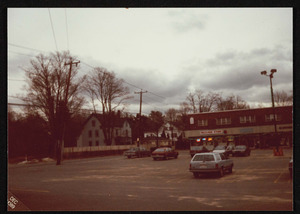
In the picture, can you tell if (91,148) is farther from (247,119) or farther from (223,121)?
(247,119)

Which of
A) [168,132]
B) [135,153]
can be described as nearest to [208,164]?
[135,153]

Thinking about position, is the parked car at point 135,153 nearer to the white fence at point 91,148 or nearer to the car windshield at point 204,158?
the white fence at point 91,148

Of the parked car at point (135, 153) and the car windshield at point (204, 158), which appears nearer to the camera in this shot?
the car windshield at point (204, 158)

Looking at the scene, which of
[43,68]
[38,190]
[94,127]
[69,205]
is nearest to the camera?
[69,205]

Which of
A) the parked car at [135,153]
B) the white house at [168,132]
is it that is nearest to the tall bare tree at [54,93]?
the parked car at [135,153]

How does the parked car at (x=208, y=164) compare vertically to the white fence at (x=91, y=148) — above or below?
above

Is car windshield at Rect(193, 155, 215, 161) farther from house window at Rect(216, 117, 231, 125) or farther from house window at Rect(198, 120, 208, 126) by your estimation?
house window at Rect(198, 120, 208, 126)

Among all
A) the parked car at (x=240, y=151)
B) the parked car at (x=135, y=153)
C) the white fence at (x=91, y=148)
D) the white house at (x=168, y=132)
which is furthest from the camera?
the white house at (x=168, y=132)

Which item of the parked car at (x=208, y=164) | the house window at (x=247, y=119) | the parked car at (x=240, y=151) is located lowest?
the parked car at (x=240, y=151)

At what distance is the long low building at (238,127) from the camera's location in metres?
42.0

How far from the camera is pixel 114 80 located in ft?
108
